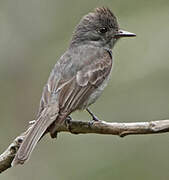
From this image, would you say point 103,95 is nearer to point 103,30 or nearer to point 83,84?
point 103,30

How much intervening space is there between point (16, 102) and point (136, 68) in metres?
1.78

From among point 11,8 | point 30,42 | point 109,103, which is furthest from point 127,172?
point 11,8

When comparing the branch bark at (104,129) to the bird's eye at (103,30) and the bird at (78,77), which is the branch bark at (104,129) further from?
the bird's eye at (103,30)

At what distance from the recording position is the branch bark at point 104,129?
20.6 feet

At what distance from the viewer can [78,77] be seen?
7.53 meters

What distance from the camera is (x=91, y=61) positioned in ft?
25.9

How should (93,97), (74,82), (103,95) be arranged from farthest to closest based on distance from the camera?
1. (103,95)
2. (93,97)
3. (74,82)

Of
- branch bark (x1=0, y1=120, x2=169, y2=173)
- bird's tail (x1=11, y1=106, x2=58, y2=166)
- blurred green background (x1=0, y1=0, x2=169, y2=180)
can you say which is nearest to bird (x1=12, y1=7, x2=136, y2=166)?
bird's tail (x1=11, y1=106, x2=58, y2=166)

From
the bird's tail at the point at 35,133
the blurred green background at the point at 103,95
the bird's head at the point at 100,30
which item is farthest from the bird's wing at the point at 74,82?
the blurred green background at the point at 103,95

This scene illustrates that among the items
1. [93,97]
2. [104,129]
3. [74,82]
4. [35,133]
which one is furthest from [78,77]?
[35,133]

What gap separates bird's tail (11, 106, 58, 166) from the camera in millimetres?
6211

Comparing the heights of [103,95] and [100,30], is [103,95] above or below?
below

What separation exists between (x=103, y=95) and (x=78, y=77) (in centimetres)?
236

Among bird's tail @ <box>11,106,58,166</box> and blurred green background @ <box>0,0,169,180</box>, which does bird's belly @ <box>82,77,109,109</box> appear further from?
blurred green background @ <box>0,0,169,180</box>
